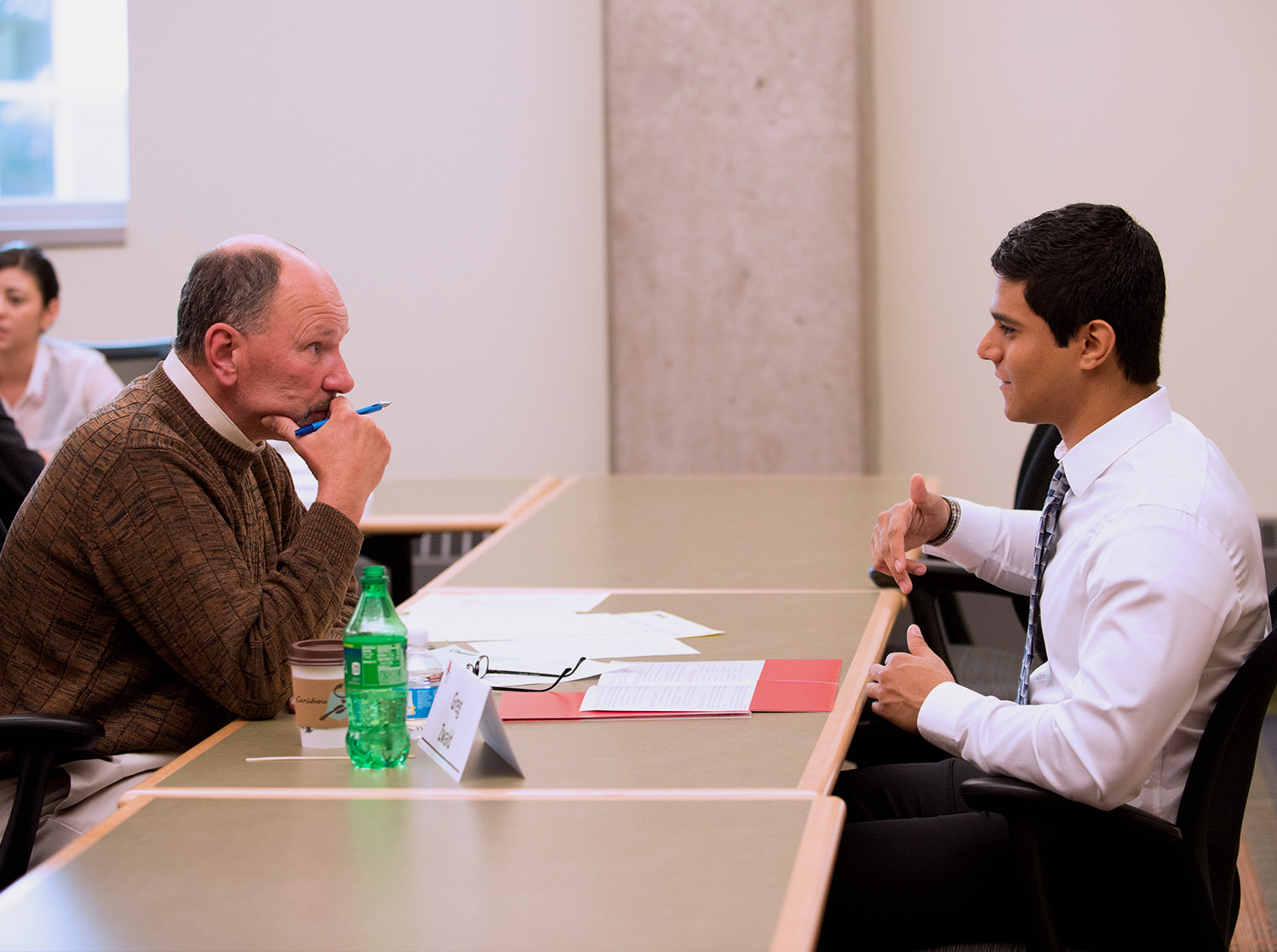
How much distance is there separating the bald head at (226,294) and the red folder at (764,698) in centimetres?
58

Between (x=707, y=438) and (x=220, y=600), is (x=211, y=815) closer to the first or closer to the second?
(x=220, y=600)

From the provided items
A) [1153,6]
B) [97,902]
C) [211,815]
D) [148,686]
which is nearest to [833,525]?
[148,686]

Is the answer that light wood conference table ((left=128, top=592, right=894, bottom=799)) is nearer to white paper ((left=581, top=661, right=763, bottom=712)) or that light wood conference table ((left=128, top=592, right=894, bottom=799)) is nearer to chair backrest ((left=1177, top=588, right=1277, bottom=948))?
white paper ((left=581, top=661, right=763, bottom=712))

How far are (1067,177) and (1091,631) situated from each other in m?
3.51

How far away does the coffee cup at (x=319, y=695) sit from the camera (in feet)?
4.60

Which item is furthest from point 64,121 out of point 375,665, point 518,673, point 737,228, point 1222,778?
point 1222,778

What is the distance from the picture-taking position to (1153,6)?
4363mm

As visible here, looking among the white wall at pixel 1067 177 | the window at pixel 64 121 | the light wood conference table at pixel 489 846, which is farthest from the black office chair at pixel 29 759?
the window at pixel 64 121

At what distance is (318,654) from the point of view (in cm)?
139

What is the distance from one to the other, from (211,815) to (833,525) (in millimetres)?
1930

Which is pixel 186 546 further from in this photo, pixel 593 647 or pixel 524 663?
pixel 593 647

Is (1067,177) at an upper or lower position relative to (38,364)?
upper

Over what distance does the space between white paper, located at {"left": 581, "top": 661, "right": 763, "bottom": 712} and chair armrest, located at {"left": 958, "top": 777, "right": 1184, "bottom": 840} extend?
315 millimetres

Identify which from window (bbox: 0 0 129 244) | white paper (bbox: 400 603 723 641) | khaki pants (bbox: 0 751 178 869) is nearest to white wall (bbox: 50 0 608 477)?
window (bbox: 0 0 129 244)
